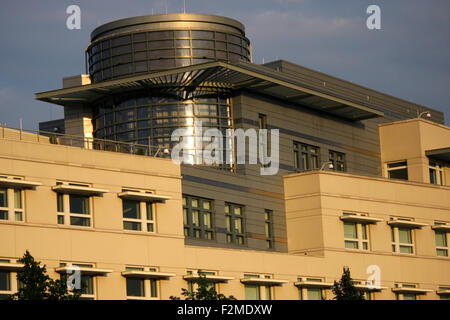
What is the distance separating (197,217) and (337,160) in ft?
50.4

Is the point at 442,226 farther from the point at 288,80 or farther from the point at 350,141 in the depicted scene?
the point at 288,80

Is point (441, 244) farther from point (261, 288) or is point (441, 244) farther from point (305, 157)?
point (261, 288)

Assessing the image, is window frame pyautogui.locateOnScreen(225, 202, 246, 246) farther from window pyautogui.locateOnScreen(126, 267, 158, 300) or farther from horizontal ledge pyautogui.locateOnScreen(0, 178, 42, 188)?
horizontal ledge pyautogui.locateOnScreen(0, 178, 42, 188)

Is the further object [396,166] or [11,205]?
[396,166]

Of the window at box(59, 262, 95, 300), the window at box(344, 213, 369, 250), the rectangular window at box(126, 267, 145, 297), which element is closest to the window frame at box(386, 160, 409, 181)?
the window at box(344, 213, 369, 250)

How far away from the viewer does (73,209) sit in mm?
48688

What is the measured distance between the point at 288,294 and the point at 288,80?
1477 centimetres

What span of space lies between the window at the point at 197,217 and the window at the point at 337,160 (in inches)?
524

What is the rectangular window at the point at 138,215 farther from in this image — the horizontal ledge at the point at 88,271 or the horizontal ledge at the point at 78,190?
the horizontal ledge at the point at 88,271

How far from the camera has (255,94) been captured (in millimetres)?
63500

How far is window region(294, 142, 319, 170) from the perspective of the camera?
65438mm

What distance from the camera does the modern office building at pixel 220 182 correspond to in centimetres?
4875

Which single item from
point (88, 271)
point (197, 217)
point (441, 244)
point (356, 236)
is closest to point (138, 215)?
point (88, 271)

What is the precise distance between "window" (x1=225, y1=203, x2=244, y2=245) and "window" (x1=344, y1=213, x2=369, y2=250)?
22.5 ft
